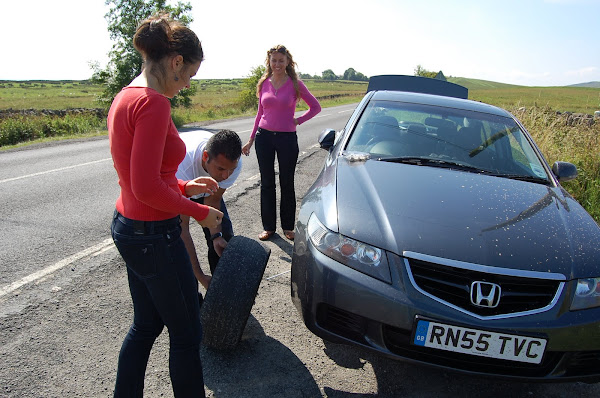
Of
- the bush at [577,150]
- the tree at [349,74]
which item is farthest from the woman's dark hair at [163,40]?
the tree at [349,74]

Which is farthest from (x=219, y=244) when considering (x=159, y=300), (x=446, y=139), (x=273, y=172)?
(x=446, y=139)

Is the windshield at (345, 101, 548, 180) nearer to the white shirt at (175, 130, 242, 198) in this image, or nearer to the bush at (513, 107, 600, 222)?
the white shirt at (175, 130, 242, 198)

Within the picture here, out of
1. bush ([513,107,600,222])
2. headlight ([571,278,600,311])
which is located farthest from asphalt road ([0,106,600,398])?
bush ([513,107,600,222])

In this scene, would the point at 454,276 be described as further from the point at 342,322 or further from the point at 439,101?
the point at 439,101

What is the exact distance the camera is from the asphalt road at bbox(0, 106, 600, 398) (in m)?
2.42

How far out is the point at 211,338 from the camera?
8.53 ft

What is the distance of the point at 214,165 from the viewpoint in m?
2.58

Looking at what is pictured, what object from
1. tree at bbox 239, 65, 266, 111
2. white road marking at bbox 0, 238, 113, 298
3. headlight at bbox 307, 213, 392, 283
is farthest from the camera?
tree at bbox 239, 65, 266, 111

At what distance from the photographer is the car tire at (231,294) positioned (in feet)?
8.22

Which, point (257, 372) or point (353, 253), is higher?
point (353, 253)

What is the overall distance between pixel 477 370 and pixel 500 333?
23cm

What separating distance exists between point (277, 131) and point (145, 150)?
126 inches

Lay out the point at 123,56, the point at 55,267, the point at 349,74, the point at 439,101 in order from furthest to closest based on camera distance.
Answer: the point at 349,74, the point at 123,56, the point at 439,101, the point at 55,267

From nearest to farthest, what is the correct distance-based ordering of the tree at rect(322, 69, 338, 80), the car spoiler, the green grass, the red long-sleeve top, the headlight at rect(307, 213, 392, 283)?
the red long-sleeve top < the headlight at rect(307, 213, 392, 283) < the car spoiler < the green grass < the tree at rect(322, 69, 338, 80)
